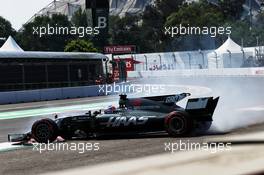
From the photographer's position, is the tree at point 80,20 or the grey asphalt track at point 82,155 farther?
the tree at point 80,20

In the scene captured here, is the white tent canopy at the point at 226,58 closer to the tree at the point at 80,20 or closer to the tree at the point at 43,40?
the tree at the point at 43,40

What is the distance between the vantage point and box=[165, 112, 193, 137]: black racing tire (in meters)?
9.38

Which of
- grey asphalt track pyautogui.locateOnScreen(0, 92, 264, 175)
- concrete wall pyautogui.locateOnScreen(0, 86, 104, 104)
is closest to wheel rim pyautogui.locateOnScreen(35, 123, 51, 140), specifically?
grey asphalt track pyautogui.locateOnScreen(0, 92, 264, 175)

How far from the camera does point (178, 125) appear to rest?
9.40 metres

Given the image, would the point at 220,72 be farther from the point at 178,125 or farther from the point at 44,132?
the point at 44,132

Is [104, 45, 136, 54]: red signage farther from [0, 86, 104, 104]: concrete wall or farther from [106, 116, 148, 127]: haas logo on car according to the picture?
[106, 116, 148, 127]: haas logo on car

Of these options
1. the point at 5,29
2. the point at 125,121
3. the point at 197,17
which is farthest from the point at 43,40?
the point at 125,121

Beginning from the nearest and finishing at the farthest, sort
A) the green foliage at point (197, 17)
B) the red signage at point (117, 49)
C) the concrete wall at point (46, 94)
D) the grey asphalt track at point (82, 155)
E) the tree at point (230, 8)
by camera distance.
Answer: the grey asphalt track at point (82, 155) < the concrete wall at point (46, 94) < the red signage at point (117, 49) < the green foliage at point (197, 17) < the tree at point (230, 8)

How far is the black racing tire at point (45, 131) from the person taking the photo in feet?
32.0

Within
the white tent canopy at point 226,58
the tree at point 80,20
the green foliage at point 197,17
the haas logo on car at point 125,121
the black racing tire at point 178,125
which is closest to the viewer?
the black racing tire at point 178,125

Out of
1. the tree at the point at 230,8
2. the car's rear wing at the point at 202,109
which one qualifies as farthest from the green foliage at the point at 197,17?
the car's rear wing at the point at 202,109

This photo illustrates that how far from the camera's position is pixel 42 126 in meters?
9.79

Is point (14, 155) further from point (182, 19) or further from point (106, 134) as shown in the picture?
point (182, 19)

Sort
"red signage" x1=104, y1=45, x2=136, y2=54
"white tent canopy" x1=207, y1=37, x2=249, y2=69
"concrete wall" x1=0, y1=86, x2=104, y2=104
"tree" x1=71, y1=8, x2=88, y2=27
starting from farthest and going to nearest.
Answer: "tree" x1=71, y1=8, x2=88, y2=27 < "red signage" x1=104, y1=45, x2=136, y2=54 < "white tent canopy" x1=207, y1=37, x2=249, y2=69 < "concrete wall" x1=0, y1=86, x2=104, y2=104
